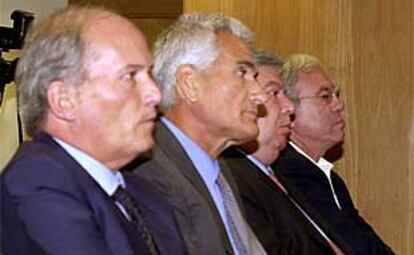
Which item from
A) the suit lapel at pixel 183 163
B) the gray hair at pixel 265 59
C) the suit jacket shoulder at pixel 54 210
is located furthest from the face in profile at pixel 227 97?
the suit jacket shoulder at pixel 54 210

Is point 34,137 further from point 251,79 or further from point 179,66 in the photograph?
point 251,79

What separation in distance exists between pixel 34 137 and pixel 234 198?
760 mm

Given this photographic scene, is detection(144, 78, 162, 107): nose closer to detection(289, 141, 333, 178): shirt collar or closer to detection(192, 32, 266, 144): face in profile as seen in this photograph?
detection(192, 32, 266, 144): face in profile

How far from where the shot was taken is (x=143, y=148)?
1.72 meters

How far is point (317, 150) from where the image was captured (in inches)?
127

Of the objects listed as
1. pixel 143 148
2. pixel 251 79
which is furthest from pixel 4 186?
pixel 251 79

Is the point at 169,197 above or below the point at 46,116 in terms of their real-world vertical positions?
below

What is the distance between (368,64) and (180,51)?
148 centimetres

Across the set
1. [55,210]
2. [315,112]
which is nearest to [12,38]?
[315,112]

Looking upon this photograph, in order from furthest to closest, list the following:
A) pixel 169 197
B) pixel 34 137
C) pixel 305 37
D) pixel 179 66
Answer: pixel 305 37 → pixel 179 66 → pixel 169 197 → pixel 34 137

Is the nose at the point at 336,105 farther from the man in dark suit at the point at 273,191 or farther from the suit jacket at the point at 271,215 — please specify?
the suit jacket at the point at 271,215

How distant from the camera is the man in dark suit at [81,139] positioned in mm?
1512

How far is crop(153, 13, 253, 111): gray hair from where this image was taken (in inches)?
85.7

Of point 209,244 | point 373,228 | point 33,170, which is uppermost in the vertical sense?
point 33,170
